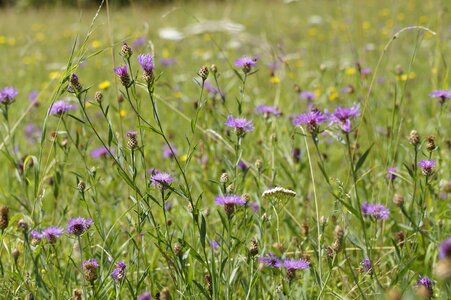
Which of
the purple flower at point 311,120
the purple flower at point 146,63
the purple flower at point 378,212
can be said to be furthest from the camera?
the purple flower at point 378,212

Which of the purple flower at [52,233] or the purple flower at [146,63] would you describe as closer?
the purple flower at [146,63]

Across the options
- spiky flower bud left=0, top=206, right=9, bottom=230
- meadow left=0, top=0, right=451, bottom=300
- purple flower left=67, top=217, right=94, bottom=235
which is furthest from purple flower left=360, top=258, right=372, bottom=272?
spiky flower bud left=0, top=206, right=9, bottom=230

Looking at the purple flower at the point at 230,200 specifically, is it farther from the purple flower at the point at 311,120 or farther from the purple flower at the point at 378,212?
the purple flower at the point at 378,212

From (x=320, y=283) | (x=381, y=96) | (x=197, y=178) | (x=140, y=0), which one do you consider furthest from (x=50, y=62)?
(x=140, y=0)

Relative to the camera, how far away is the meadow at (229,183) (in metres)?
1.13

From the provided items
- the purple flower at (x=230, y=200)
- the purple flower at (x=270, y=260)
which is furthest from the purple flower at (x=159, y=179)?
the purple flower at (x=270, y=260)

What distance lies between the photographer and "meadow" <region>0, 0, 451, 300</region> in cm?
113

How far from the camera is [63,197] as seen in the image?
6.00 feet

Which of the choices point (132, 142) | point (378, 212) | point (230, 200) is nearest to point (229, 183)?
point (230, 200)

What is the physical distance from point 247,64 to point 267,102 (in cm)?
148

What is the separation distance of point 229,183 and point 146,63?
31 cm

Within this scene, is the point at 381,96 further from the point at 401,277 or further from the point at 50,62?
the point at 50,62

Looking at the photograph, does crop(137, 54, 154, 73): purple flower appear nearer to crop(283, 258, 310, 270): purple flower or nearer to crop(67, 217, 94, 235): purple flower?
crop(67, 217, 94, 235): purple flower

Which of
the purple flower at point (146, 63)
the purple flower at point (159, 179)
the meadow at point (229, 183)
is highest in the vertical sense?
the purple flower at point (146, 63)
